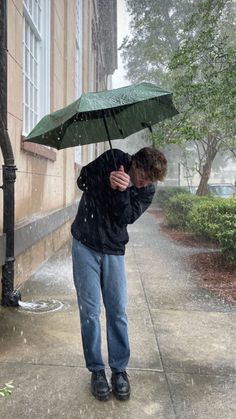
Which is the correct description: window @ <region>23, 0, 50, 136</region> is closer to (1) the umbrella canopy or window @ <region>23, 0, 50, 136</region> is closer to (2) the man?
(1) the umbrella canopy

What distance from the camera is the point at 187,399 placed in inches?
120

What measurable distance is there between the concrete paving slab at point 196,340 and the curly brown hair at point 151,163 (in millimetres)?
1570

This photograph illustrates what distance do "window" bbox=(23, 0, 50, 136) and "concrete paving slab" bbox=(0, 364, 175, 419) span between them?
12.9 ft

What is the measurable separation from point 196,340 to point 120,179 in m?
2.07

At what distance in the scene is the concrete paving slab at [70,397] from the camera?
281 cm

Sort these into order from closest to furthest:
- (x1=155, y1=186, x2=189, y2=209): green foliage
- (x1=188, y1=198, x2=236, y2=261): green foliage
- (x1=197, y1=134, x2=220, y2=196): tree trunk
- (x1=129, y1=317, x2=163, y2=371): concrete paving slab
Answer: (x1=129, y1=317, x2=163, y2=371): concrete paving slab, (x1=188, y1=198, x2=236, y2=261): green foliage, (x1=197, y1=134, x2=220, y2=196): tree trunk, (x1=155, y1=186, x2=189, y2=209): green foliage

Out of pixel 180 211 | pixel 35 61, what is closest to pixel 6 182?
pixel 35 61

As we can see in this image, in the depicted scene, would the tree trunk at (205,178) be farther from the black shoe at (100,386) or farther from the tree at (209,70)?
the black shoe at (100,386)

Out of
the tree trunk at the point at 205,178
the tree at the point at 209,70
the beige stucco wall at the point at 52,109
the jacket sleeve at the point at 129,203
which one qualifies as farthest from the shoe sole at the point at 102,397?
the tree trunk at the point at 205,178

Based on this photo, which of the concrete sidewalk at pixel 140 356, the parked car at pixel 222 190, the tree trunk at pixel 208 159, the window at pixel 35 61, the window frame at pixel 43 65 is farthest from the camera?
the parked car at pixel 222 190

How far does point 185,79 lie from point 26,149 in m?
4.29

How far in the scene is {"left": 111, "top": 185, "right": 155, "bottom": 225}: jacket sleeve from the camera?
2.88 metres

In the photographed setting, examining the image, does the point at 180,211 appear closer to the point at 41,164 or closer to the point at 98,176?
the point at 41,164

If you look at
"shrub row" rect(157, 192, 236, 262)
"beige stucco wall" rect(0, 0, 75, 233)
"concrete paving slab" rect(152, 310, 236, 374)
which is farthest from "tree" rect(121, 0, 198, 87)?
"concrete paving slab" rect(152, 310, 236, 374)
